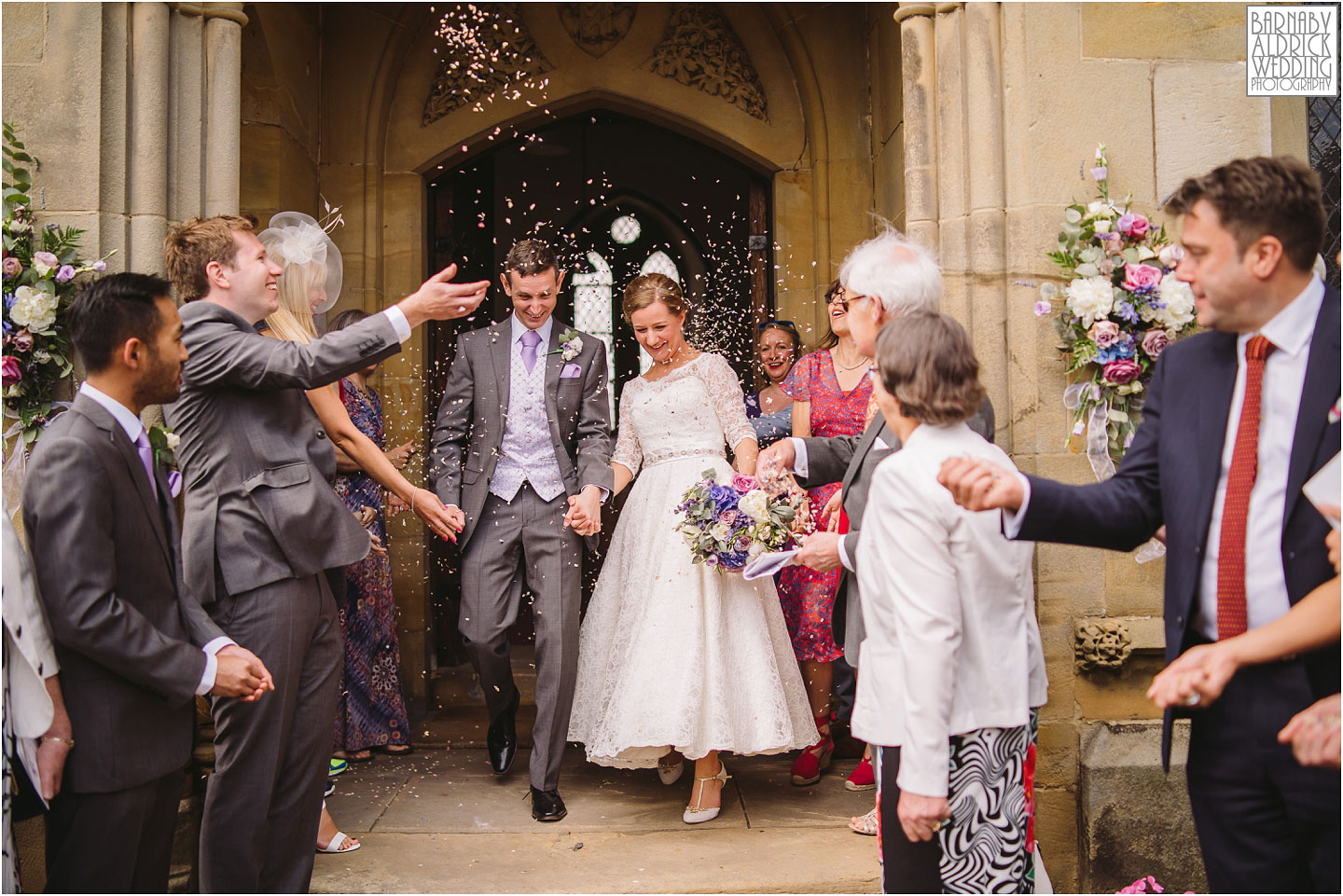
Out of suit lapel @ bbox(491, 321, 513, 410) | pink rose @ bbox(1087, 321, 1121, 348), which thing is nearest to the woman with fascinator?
suit lapel @ bbox(491, 321, 513, 410)

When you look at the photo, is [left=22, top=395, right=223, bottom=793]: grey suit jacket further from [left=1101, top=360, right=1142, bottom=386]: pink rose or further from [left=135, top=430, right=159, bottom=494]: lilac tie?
[left=1101, top=360, right=1142, bottom=386]: pink rose

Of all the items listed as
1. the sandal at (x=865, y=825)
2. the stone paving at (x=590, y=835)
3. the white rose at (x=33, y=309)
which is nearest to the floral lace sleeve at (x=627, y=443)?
the stone paving at (x=590, y=835)

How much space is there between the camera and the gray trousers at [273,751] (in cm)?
290

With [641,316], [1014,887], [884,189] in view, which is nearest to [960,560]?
[1014,887]

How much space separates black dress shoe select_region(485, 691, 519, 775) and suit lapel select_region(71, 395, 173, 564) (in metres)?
2.14

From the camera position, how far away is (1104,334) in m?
3.68

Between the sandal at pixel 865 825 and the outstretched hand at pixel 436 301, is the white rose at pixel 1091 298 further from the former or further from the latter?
the outstretched hand at pixel 436 301

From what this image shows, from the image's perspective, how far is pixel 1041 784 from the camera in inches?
150

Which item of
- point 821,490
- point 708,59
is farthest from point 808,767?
point 708,59

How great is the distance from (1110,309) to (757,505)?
4.52 ft

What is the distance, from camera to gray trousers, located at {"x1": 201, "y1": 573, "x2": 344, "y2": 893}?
9.50 feet

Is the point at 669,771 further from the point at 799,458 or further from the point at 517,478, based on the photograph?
the point at 799,458

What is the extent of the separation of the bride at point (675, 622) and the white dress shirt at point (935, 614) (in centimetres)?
177

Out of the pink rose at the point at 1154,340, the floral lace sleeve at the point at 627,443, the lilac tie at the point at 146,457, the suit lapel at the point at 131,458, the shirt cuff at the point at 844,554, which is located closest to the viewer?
the suit lapel at the point at 131,458
